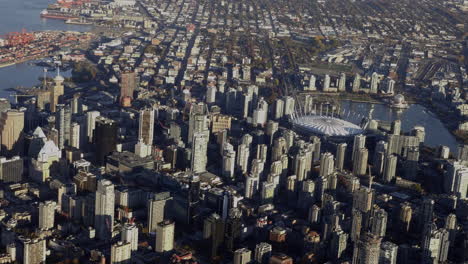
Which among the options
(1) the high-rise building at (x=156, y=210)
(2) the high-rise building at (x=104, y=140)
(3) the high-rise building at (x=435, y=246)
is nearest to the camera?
(3) the high-rise building at (x=435, y=246)

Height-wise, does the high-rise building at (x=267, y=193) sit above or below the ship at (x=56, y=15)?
below

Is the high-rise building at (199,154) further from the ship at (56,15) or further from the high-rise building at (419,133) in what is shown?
the ship at (56,15)

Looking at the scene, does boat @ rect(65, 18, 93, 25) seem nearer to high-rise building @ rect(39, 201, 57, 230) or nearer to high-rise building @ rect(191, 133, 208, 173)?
high-rise building @ rect(191, 133, 208, 173)

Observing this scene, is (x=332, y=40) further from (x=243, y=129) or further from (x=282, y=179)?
(x=282, y=179)

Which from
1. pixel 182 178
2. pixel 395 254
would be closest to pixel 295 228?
pixel 395 254

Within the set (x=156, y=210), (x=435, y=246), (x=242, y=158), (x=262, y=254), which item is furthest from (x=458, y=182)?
(x=156, y=210)

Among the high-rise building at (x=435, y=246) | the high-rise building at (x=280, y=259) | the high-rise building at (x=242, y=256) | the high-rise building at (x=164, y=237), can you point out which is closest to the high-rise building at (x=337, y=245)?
the high-rise building at (x=280, y=259)

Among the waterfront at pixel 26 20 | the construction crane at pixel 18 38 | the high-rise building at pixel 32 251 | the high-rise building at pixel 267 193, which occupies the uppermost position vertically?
the waterfront at pixel 26 20
